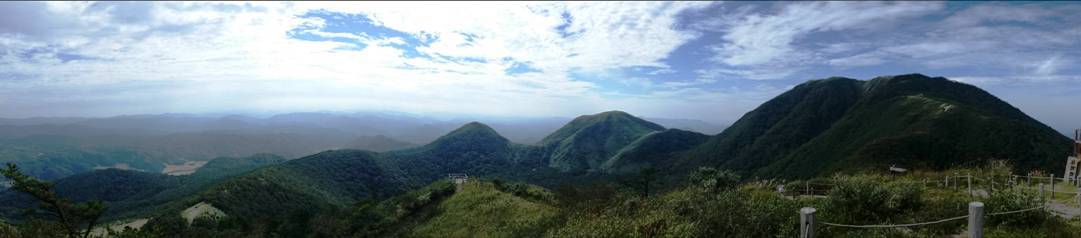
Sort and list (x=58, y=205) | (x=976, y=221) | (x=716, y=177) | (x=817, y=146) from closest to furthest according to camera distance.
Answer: (x=976, y=221) < (x=58, y=205) < (x=716, y=177) < (x=817, y=146)

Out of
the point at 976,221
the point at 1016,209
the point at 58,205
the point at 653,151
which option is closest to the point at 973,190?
the point at 1016,209

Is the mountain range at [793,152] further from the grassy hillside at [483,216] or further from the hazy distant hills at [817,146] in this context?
the grassy hillside at [483,216]

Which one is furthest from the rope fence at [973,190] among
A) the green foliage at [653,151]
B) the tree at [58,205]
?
the green foliage at [653,151]

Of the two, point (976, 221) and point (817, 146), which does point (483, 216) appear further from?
point (817, 146)

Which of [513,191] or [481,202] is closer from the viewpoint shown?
[481,202]

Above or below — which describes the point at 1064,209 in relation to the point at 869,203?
below

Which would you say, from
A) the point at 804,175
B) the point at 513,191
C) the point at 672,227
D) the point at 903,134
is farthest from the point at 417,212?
the point at 903,134

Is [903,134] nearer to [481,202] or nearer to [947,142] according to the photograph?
[947,142]
